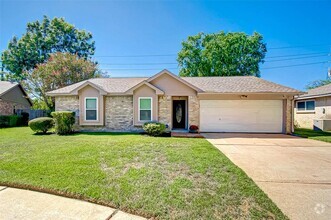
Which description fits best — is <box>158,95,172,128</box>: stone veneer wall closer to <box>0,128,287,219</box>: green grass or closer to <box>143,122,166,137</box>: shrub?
<box>143,122,166,137</box>: shrub

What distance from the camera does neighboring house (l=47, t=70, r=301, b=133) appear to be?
37.8ft

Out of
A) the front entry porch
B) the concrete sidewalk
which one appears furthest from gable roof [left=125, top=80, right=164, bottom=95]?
the concrete sidewalk

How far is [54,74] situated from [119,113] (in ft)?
42.6

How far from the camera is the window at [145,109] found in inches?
455

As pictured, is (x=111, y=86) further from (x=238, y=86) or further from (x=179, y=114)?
(x=238, y=86)

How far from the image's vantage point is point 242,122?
11.8 metres

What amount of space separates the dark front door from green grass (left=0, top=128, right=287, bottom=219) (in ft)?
23.7

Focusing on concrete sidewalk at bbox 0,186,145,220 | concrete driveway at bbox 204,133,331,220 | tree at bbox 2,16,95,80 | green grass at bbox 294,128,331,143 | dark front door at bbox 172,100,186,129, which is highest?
tree at bbox 2,16,95,80

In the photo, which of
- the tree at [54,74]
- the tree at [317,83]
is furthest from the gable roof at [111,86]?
the tree at [317,83]

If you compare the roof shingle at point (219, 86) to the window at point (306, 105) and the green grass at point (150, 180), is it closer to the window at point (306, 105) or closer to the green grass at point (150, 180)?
the window at point (306, 105)

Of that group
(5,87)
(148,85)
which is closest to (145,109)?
(148,85)

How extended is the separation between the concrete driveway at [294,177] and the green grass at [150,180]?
1.14ft

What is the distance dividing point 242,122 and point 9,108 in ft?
81.4

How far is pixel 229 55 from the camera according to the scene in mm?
25141
